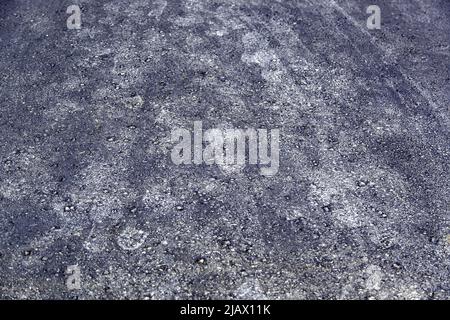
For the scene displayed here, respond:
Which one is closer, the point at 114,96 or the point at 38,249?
the point at 38,249

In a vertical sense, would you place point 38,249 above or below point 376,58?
below

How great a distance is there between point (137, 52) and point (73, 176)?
2.22m

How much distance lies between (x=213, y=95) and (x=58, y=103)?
1.78m

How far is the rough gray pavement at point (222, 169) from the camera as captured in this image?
177 inches

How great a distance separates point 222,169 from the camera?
5.36 m

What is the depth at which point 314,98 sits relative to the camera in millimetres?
6250

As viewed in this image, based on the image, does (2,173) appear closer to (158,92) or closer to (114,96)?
(114,96)

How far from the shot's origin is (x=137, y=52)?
6828 millimetres

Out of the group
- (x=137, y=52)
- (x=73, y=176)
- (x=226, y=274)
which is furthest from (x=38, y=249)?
(x=137, y=52)

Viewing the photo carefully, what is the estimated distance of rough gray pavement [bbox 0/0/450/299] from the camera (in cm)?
451
